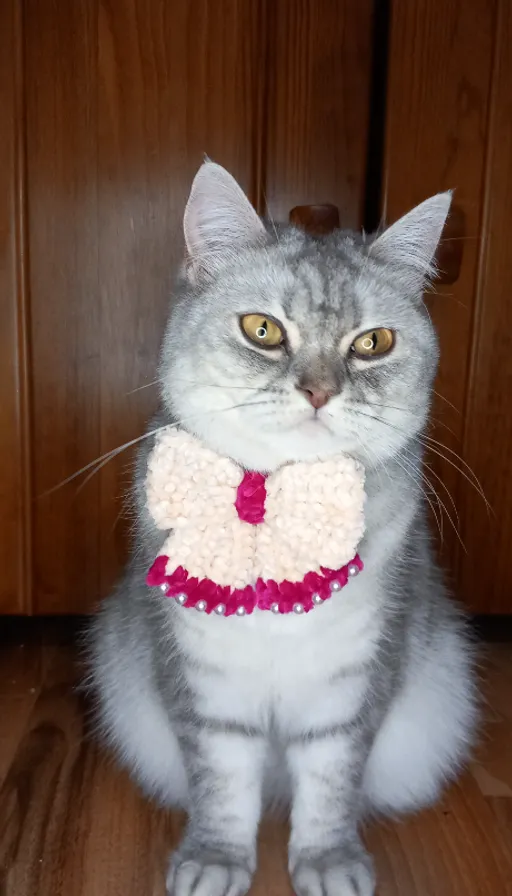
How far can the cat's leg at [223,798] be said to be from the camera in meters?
1.02

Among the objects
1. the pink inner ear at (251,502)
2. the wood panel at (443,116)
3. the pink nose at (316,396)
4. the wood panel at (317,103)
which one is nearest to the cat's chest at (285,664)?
the pink inner ear at (251,502)

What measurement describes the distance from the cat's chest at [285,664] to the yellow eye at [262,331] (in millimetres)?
328

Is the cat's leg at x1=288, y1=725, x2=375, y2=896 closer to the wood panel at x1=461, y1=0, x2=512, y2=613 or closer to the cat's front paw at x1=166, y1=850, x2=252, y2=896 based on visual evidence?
the cat's front paw at x1=166, y1=850, x2=252, y2=896

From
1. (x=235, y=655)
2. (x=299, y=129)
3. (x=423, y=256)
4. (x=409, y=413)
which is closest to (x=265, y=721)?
(x=235, y=655)

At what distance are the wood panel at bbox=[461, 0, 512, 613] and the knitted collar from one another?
73 cm

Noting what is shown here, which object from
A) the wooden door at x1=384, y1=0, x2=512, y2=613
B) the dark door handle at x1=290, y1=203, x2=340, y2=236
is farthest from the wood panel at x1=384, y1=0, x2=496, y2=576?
the dark door handle at x1=290, y1=203, x2=340, y2=236

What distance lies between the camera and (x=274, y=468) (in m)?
0.95

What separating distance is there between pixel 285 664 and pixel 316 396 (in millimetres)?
348

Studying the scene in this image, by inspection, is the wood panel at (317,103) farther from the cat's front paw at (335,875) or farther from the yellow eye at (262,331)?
the cat's front paw at (335,875)

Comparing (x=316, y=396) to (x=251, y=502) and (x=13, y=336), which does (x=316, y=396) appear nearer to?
(x=251, y=502)

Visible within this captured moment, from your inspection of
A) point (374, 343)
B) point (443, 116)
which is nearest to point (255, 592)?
point (374, 343)

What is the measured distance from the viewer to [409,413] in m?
0.98

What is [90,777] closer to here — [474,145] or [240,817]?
[240,817]

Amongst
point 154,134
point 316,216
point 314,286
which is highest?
point 154,134
